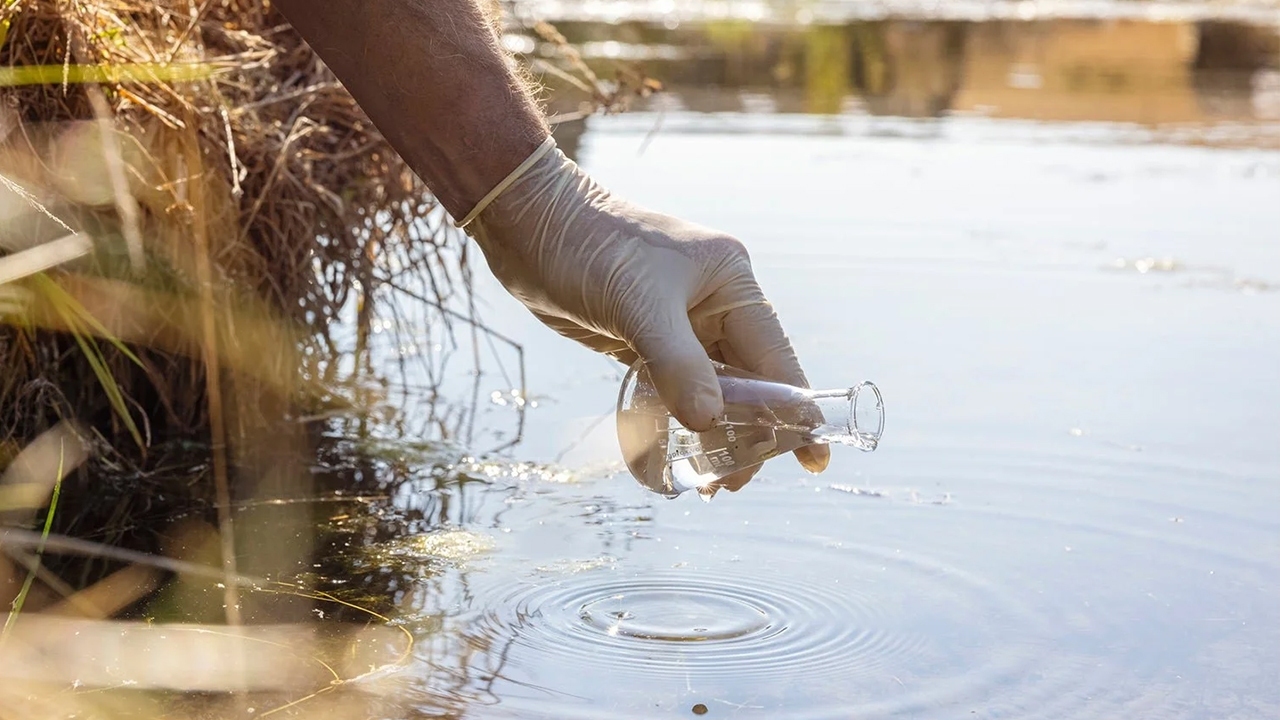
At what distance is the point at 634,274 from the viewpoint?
2.30m

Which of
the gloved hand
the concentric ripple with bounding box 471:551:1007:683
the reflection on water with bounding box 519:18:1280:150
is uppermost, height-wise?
the reflection on water with bounding box 519:18:1280:150

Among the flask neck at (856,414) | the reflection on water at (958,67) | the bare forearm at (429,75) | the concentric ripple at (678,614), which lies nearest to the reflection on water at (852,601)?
the concentric ripple at (678,614)

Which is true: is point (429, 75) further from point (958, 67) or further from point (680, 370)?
point (958, 67)

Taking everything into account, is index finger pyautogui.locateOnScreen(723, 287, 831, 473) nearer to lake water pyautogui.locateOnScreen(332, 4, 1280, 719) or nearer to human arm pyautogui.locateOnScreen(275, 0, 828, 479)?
human arm pyautogui.locateOnScreen(275, 0, 828, 479)

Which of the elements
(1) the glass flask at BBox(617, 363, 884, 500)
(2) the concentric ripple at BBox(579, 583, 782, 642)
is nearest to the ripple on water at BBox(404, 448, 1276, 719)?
(2) the concentric ripple at BBox(579, 583, 782, 642)

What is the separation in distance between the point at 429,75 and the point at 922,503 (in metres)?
1.31

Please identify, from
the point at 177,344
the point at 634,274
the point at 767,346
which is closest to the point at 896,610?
the point at 767,346

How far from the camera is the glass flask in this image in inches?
90.8

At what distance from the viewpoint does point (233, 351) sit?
11.1ft

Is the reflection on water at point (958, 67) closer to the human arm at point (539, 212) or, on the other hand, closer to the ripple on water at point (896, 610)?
the ripple on water at point (896, 610)

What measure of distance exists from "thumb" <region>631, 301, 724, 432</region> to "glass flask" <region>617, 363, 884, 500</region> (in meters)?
0.09

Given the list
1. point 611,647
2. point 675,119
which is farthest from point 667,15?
point 611,647

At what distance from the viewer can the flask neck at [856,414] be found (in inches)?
89.7

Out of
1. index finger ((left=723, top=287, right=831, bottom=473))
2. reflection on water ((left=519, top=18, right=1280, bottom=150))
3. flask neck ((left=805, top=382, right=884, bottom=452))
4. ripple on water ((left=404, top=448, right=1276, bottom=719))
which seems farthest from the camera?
reflection on water ((left=519, top=18, right=1280, bottom=150))
